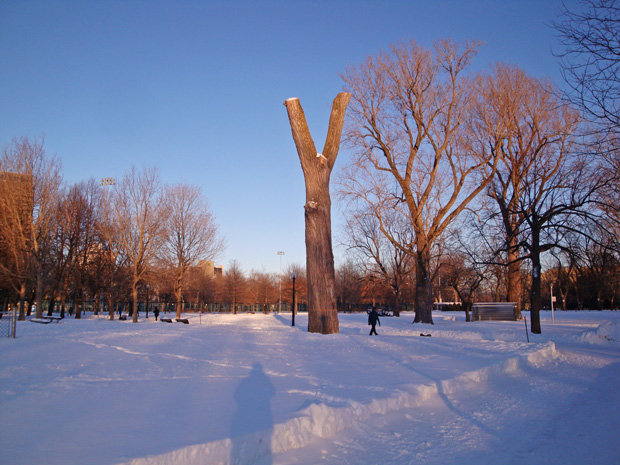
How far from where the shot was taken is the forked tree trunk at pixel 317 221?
63.9ft

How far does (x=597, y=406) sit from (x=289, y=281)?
8589cm

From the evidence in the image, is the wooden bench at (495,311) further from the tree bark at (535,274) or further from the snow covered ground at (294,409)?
the snow covered ground at (294,409)

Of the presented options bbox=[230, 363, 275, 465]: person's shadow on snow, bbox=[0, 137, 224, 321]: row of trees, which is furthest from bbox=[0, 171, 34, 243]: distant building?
bbox=[230, 363, 275, 465]: person's shadow on snow

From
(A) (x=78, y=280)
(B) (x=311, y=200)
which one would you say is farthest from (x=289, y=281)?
(B) (x=311, y=200)

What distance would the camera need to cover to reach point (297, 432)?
226 inches

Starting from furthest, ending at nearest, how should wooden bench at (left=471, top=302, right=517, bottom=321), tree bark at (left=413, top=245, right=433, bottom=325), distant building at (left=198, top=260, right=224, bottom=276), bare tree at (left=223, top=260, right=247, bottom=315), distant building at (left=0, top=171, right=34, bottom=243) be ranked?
bare tree at (left=223, top=260, right=247, bottom=315) < distant building at (left=198, top=260, right=224, bottom=276) < wooden bench at (left=471, top=302, right=517, bottom=321) < distant building at (left=0, top=171, right=34, bottom=243) < tree bark at (left=413, top=245, right=433, bottom=325)

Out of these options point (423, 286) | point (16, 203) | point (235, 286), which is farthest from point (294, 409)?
point (235, 286)

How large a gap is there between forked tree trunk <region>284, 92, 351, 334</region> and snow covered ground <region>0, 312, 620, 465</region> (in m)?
6.45

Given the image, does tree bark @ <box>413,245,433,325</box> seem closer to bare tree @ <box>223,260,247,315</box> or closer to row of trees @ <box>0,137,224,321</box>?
row of trees @ <box>0,137,224,321</box>

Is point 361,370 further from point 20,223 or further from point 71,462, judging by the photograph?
point 20,223

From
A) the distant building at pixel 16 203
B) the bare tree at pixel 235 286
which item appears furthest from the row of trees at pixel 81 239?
the bare tree at pixel 235 286

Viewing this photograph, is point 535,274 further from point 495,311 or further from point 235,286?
point 235,286

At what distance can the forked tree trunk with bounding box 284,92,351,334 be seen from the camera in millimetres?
19484

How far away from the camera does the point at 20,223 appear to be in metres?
28.8
